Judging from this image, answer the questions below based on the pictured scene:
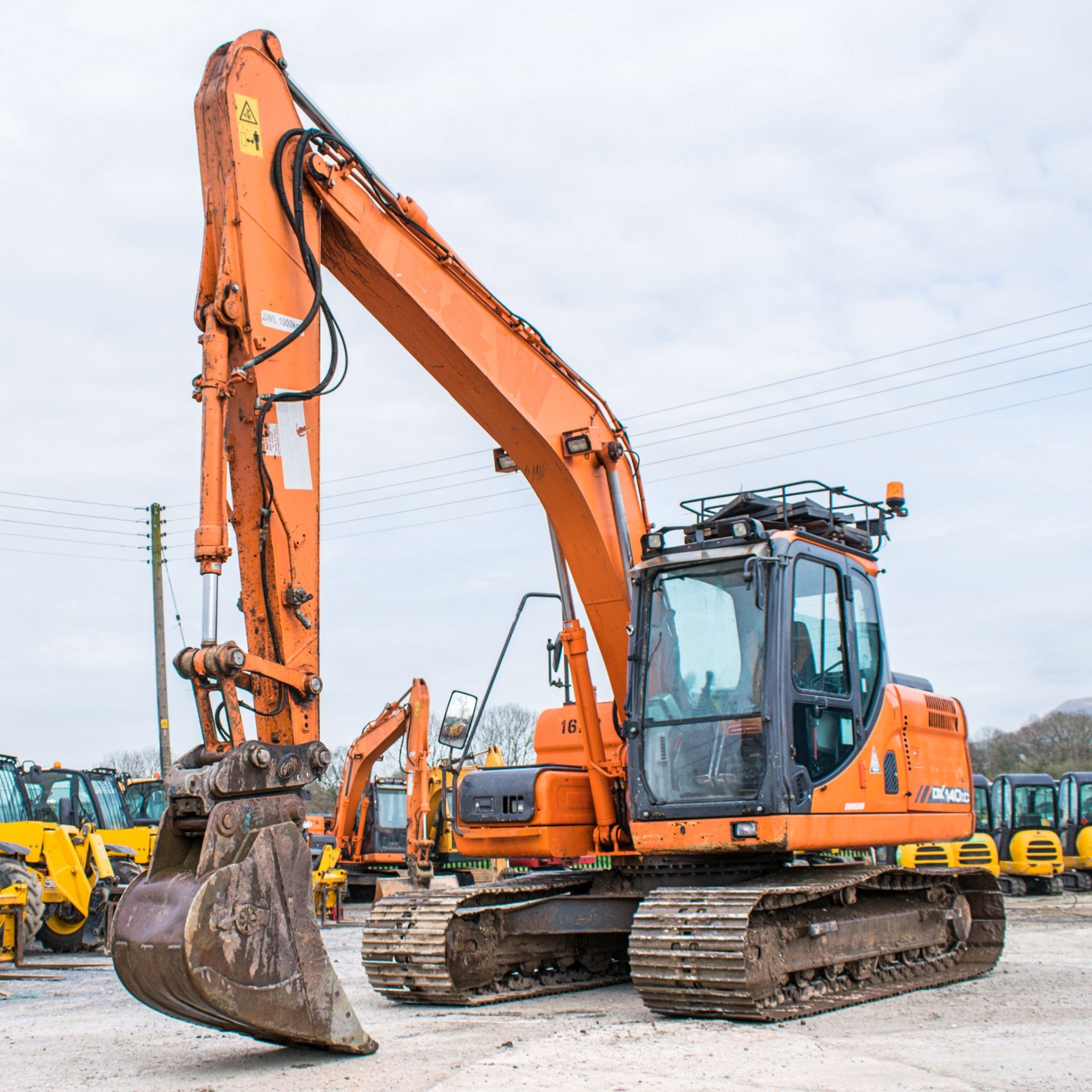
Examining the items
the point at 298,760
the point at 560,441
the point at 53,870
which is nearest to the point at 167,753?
the point at 53,870

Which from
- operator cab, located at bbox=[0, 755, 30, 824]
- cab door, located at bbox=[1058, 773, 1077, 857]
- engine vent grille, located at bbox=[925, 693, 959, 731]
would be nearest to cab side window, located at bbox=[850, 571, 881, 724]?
engine vent grille, located at bbox=[925, 693, 959, 731]

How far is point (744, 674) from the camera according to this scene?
793 cm

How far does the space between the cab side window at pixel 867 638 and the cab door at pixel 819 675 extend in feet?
0.30

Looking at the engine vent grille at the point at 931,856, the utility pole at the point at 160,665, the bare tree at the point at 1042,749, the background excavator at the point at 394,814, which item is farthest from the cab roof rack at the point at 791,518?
the bare tree at the point at 1042,749

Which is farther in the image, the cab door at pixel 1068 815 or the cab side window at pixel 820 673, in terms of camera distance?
the cab door at pixel 1068 815

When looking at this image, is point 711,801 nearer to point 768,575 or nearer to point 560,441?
point 768,575

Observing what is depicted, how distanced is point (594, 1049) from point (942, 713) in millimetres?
4264

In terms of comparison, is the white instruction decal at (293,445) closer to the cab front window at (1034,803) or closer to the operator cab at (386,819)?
the operator cab at (386,819)

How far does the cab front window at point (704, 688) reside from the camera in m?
7.82

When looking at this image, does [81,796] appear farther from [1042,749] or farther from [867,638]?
[1042,749]

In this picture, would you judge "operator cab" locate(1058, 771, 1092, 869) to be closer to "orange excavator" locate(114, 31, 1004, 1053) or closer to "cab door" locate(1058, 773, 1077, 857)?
"cab door" locate(1058, 773, 1077, 857)

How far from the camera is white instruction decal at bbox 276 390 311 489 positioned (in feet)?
22.4

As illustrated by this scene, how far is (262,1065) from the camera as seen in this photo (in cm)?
616

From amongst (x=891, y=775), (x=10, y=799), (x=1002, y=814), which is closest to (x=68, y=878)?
(x=10, y=799)
